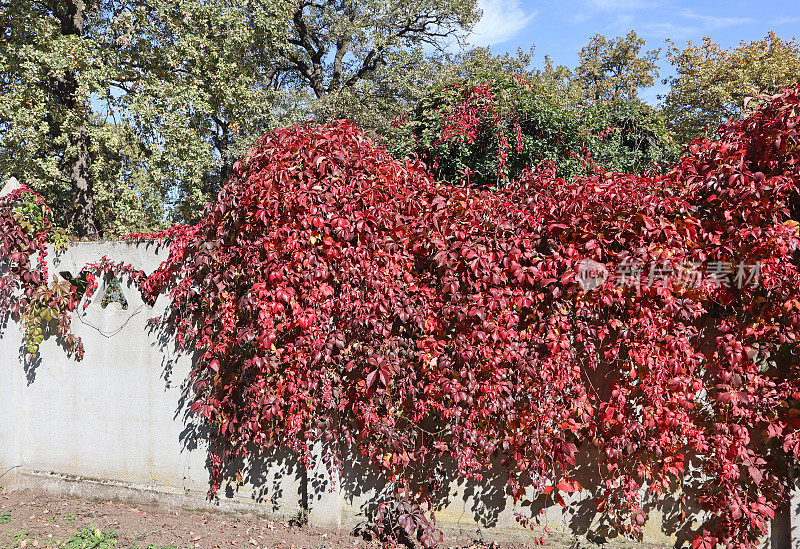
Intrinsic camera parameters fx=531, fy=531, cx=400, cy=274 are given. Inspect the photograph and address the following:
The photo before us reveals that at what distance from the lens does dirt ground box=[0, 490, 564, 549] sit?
3.37 m

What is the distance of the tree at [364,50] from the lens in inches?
526

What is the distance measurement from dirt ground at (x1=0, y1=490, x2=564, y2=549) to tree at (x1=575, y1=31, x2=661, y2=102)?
63.1ft

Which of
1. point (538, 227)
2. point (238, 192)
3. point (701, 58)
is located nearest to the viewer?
point (538, 227)

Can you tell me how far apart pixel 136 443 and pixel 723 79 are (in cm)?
1871

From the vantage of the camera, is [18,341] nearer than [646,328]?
No

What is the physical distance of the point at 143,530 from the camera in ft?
11.7

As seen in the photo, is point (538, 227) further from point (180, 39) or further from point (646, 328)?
point (180, 39)

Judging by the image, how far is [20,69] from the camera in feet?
32.1

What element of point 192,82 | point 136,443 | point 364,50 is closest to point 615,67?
point 364,50

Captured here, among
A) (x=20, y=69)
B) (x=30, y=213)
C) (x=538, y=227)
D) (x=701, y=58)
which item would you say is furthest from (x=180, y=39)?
(x=701, y=58)

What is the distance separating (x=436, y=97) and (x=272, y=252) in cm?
456
